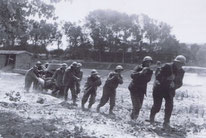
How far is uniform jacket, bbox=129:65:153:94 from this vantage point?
9.85m

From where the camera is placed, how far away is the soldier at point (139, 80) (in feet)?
32.3

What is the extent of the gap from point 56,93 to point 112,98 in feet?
18.6

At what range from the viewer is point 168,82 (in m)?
9.11

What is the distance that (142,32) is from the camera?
213ft

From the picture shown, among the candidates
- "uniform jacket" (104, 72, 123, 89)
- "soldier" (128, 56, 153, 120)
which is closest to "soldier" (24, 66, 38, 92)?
"uniform jacket" (104, 72, 123, 89)

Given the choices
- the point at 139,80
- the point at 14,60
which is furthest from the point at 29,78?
the point at 14,60

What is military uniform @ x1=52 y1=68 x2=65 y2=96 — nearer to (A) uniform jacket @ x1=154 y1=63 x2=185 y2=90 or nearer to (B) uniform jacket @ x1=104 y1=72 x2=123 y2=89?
(B) uniform jacket @ x1=104 y1=72 x2=123 y2=89

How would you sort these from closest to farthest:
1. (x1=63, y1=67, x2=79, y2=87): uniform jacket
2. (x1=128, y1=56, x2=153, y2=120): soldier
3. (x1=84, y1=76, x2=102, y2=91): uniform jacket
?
1. (x1=128, y1=56, x2=153, y2=120): soldier
2. (x1=84, y1=76, x2=102, y2=91): uniform jacket
3. (x1=63, y1=67, x2=79, y2=87): uniform jacket

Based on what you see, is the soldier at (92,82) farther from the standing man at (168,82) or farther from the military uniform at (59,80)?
the military uniform at (59,80)

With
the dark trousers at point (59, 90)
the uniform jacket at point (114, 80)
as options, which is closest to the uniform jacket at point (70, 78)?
the uniform jacket at point (114, 80)

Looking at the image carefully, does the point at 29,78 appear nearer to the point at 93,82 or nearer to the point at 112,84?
the point at 93,82

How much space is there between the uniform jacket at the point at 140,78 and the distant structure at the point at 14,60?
1570 inches

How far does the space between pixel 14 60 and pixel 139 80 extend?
4250cm

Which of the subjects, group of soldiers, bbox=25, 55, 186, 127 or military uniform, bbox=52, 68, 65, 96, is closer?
group of soldiers, bbox=25, 55, 186, 127
